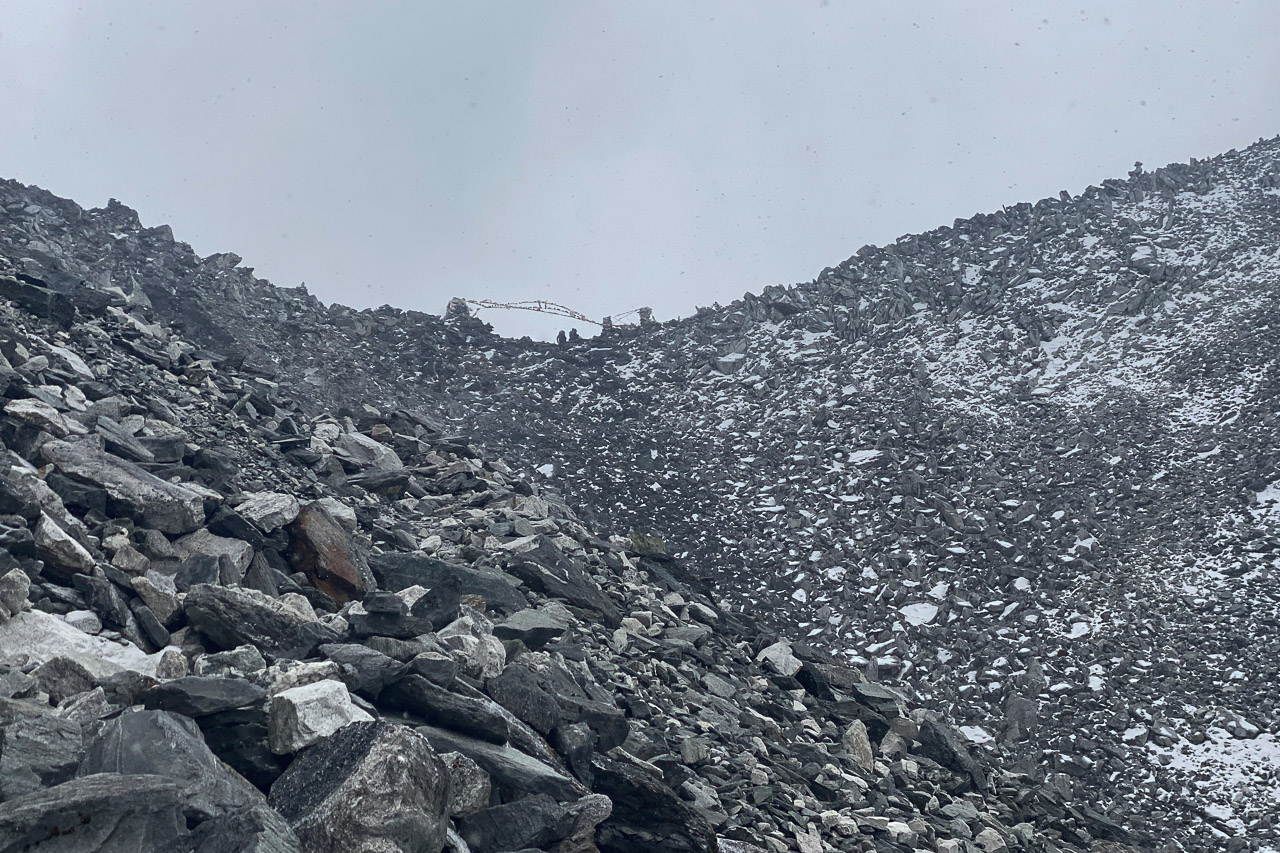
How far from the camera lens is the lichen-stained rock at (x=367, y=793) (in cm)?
447

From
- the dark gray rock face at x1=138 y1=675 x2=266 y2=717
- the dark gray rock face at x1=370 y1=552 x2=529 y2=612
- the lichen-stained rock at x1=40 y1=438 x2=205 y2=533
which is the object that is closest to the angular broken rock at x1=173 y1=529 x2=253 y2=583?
the lichen-stained rock at x1=40 y1=438 x2=205 y2=533

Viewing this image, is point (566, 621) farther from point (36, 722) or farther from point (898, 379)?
point (898, 379)

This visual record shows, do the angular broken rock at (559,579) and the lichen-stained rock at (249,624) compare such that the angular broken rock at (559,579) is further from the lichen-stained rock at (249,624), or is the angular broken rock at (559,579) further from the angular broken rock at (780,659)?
the lichen-stained rock at (249,624)

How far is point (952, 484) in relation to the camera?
20.8 m

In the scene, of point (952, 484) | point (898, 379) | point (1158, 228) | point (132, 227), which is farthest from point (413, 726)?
point (1158, 228)

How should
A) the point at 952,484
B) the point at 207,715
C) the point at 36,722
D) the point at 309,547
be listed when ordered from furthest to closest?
the point at 952,484
the point at 309,547
the point at 207,715
the point at 36,722

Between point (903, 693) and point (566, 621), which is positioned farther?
point (903, 693)

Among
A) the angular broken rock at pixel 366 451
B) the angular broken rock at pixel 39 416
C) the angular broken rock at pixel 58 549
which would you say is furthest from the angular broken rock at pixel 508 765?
the angular broken rock at pixel 366 451

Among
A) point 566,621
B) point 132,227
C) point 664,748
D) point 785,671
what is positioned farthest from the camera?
point 132,227

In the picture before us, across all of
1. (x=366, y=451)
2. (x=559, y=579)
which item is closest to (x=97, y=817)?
(x=559, y=579)

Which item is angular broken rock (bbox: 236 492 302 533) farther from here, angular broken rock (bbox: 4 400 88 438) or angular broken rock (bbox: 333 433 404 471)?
angular broken rock (bbox: 333 433 404 471)

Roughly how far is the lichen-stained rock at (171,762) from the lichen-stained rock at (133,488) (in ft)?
12.0

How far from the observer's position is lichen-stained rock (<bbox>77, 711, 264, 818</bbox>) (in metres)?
4.39

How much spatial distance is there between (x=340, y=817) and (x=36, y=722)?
1.52 meters
